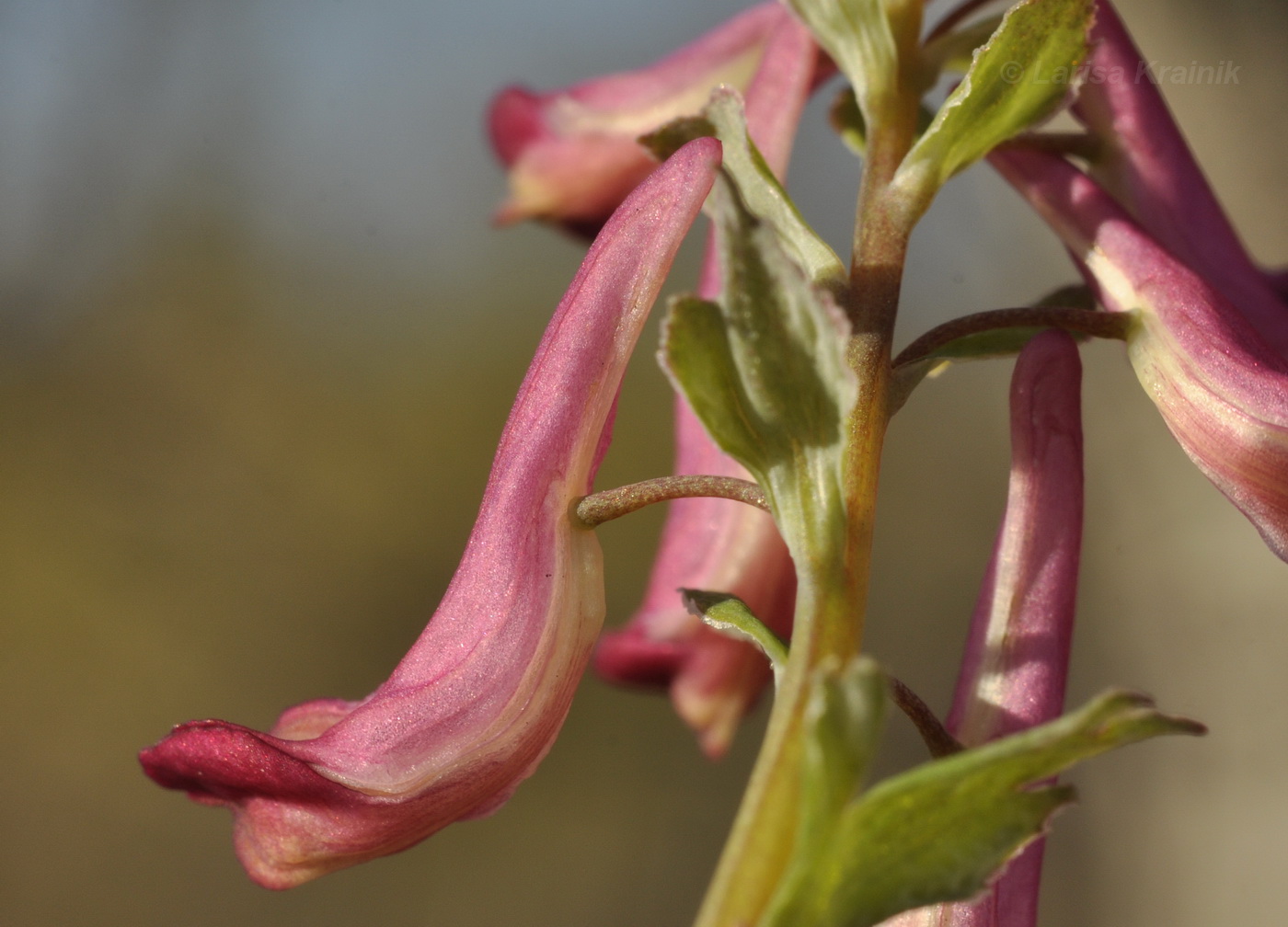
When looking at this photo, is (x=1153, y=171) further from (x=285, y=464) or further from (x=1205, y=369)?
(x=285, y=464)

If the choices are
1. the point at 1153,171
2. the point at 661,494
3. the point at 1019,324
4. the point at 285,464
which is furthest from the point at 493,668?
the point at 285,464

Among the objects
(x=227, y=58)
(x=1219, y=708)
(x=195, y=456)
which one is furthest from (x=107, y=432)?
(x=1219, y=708)

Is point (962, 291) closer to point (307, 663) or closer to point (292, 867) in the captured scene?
point (292, 867)

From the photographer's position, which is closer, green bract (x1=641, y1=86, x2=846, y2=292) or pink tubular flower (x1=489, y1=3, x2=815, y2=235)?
green bract (x1=641, y1=86, x2=846, y2=292)

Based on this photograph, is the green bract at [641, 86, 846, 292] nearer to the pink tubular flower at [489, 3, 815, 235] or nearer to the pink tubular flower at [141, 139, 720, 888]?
the pink tubular flower at [141, 139, 720, 888]

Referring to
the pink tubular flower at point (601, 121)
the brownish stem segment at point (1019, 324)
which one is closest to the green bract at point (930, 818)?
the brownish stem segment at point (1019, 324)

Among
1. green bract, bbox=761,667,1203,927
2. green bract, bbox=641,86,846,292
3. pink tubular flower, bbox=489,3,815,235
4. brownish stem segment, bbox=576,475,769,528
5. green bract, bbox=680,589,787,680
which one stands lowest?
green bract, bbox=761,667,1203,927

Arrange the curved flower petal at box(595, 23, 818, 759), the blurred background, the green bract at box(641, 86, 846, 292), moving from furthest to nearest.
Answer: the blurred background → the curved flower petal at box(595, 23, 818, 759) → the green bract at box(641, 86, 846, 292)

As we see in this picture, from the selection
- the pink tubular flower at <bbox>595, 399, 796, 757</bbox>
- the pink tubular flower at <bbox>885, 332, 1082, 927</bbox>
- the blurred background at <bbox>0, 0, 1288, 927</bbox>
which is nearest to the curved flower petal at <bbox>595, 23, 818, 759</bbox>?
the pink tubular flower at <bbox>595, 399, 796, 757</bbox>
